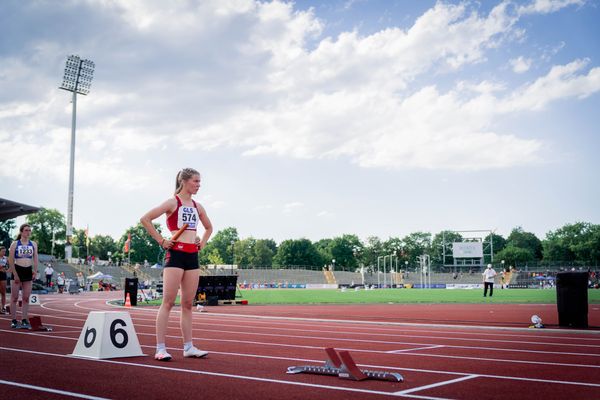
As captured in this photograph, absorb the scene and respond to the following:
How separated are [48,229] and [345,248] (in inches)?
3268

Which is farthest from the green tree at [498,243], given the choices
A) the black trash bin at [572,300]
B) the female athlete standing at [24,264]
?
the female athlete standing at [24,264]

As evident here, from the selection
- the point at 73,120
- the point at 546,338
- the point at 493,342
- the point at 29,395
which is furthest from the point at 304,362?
the point at 73,120

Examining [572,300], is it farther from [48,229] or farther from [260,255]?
[260,255]

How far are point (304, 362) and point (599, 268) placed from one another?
83.9 m

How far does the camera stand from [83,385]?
516 cm

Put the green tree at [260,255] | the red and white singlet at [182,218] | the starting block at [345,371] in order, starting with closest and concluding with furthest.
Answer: the starting block at [345,371] < the red and white singlet at [182,218] < the green tree at [260,255]

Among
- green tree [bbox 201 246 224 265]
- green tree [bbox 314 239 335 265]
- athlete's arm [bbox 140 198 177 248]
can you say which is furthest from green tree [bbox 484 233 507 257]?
athlete's arm [bbox 140 198 177 248]

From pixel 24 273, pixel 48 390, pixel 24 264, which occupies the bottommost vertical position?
pixel 48 390

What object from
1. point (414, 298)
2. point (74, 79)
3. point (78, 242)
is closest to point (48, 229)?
point (78, 242)

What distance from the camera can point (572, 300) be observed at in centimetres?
1219

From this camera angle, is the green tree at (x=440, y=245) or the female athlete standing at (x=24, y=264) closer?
the female athlete standing at (x=24, y=264)

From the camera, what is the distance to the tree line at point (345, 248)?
13462cm

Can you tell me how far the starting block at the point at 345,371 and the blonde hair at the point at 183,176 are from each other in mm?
2728

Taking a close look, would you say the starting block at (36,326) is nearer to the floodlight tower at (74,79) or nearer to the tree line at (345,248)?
the floodlight tower at (74,79)
